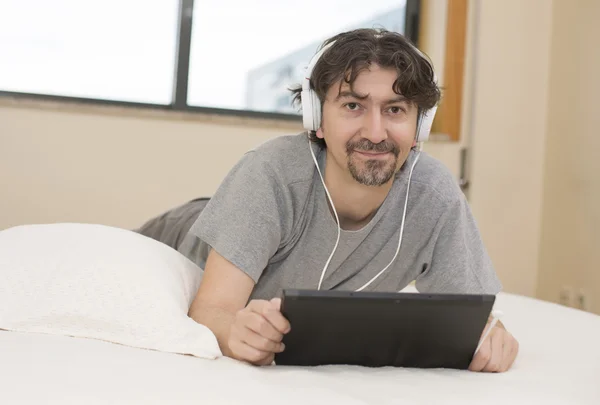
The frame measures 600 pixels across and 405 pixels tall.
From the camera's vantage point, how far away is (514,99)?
3.12 metres

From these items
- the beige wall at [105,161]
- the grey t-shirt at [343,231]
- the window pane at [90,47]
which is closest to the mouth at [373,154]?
the grey t-shirt at [343,231]

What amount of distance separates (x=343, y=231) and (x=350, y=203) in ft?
0.20

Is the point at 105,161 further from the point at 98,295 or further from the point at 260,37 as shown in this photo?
the point at 98,295

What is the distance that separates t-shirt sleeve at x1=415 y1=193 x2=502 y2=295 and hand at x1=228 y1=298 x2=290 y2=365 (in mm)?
468

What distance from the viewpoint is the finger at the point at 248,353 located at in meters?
1.01

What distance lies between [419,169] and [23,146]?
5.39 ft

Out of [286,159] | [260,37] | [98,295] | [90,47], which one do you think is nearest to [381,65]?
[286,159]

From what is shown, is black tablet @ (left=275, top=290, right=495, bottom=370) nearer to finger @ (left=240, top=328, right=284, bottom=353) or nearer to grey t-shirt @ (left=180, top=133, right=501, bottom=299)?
finger @ (left=240, top=328, right=284, bottom=353)

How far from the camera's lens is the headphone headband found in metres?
1.33

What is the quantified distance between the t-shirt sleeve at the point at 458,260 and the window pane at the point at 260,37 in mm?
1948

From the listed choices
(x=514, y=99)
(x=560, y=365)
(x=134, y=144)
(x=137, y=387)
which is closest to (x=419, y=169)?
(x=560, y=365)

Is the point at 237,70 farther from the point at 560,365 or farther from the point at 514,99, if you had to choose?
the point at 560,365

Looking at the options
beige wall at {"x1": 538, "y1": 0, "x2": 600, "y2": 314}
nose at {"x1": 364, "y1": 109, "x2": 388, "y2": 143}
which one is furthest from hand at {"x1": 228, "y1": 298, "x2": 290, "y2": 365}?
beige wall at {"x1": 538, "y1": 0, "x2": 600, "y2": 314}

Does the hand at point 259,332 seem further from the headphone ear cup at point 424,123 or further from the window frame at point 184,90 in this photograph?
the window frame at point 184,90
